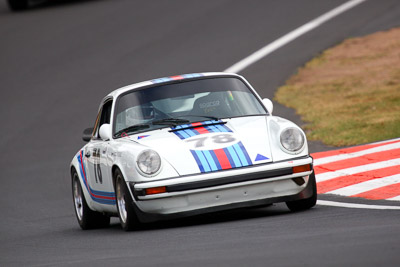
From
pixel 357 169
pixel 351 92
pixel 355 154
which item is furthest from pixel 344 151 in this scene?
pixel 351 92

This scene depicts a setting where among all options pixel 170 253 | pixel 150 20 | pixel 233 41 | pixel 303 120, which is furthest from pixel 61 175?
pixel 150 20

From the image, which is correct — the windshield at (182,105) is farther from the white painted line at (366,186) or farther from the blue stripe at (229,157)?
the white painted line at (366,186)

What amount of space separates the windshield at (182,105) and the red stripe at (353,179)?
1.34 metres

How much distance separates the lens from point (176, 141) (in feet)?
25.7

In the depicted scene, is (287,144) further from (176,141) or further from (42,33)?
(42,33)

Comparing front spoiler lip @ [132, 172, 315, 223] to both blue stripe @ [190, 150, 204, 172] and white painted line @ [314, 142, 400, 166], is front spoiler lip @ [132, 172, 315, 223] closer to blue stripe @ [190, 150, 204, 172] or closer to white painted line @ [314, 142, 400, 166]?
blue stripe @ [190, 150, 204, 172]

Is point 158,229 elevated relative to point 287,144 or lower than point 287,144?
lower

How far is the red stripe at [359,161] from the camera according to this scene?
34.2 feet

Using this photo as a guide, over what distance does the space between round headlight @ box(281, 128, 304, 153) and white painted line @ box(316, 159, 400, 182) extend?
89.4 inches

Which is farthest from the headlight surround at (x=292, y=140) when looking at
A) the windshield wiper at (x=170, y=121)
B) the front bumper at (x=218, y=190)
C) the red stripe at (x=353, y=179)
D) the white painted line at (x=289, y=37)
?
the white painted line at (x=289, y=37)

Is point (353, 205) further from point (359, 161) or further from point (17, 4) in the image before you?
point (17, 4)

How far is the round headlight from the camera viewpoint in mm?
7781

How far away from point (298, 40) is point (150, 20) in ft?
17.8

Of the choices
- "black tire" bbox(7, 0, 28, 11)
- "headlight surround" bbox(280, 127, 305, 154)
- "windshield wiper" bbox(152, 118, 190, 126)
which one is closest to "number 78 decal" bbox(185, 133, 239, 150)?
"headlight surround" bbox(280, 127, 305, 154)
